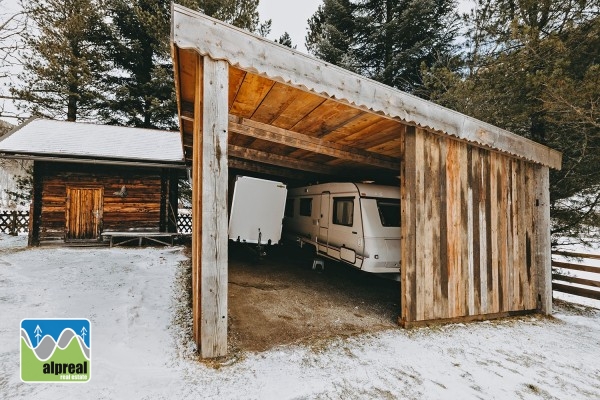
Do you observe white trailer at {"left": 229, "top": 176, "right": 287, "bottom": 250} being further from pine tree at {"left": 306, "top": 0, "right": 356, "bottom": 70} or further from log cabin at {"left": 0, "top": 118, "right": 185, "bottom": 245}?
pine tree at {"left": 306, "top": 0, "right": 356, "bottom": 70}

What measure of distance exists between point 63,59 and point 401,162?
749 inches

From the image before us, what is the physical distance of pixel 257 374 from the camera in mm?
3240

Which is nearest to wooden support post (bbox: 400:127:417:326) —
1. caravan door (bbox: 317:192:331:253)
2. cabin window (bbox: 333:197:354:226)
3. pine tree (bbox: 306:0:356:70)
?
cabin window (bbox: 333:197:354:226)

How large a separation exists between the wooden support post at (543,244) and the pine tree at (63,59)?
20098 millimetres

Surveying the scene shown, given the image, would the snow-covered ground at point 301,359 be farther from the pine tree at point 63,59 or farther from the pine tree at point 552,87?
the pine tree at point 63,59

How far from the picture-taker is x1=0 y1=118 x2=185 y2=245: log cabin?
10.5m

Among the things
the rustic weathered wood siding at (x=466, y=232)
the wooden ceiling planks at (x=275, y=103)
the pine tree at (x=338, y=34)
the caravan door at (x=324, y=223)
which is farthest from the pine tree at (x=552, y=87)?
the pine tree at (x=338, y=34)

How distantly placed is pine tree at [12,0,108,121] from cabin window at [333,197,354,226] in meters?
16.0

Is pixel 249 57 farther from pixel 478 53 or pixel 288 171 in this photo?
pixel 478 53

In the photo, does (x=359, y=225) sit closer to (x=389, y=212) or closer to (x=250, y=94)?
(x=389, y=212)

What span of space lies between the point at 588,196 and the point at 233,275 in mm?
8819

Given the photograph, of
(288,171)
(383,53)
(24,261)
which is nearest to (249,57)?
(288,171)

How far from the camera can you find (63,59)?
50.2 feet

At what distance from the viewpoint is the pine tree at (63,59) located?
559 inches
